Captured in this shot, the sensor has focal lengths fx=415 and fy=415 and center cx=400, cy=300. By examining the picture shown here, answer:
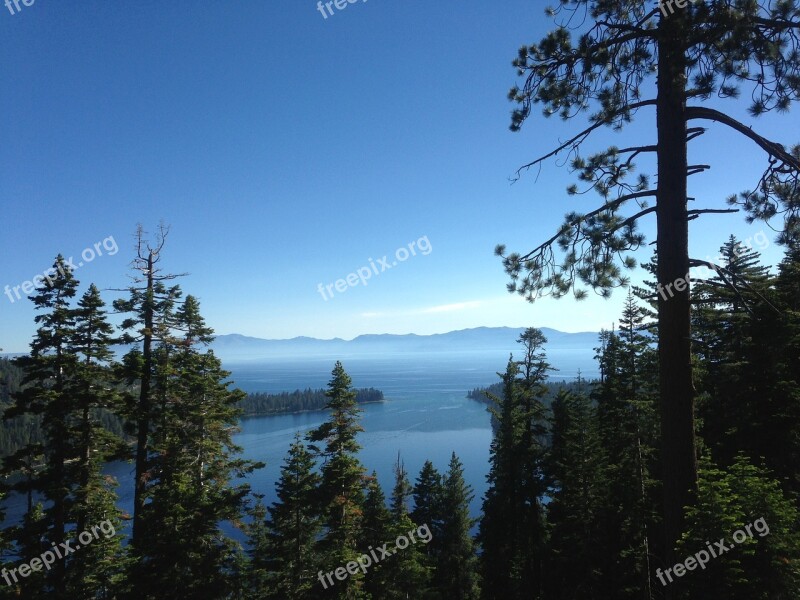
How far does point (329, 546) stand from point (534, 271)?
1207cm

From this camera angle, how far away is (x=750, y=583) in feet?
15.6

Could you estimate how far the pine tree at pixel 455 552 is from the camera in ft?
74.6

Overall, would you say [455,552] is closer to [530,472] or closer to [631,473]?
[530,472]

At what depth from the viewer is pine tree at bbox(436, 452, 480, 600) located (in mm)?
22750

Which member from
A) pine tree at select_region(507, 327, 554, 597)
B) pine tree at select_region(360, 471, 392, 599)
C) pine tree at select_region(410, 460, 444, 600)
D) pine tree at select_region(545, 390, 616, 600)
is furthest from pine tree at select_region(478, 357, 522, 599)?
pine tree at select_region(360, 471, 392, 599)

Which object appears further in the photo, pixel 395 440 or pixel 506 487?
pixel 395 440

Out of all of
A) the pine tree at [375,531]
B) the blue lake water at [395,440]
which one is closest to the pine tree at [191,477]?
the pine tree at [375,531]

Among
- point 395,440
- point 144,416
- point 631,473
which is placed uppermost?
point 144,416

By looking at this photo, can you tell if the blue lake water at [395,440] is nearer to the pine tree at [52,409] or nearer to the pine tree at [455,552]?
the pine tree at [455,552]

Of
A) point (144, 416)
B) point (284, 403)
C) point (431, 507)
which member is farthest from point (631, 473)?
point (284, 403)

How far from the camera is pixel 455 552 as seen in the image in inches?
914

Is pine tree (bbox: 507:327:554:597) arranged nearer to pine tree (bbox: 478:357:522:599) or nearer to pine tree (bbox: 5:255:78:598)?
pine tree (bbox: 478:357:522:599)

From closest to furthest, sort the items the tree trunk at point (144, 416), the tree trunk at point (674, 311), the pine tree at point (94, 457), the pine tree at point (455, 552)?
the tree trunk at point (674, 311) < the pine tree at point (94, 457) < the tree trunk at point (144, 416) < the pine tree at point (455, 552)

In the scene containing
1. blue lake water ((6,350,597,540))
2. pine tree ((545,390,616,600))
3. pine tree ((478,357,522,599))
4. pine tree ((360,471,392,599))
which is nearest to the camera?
pine tree ((360,471,392,599))
